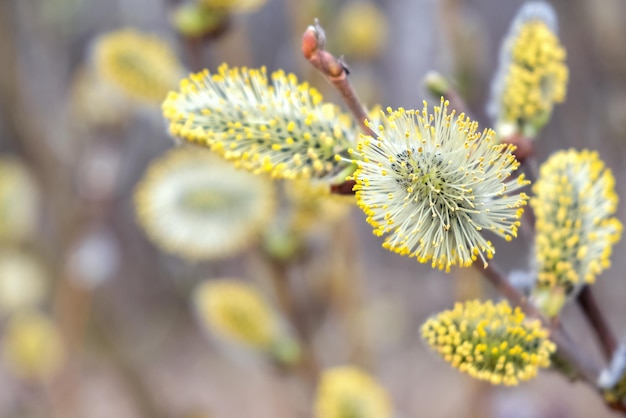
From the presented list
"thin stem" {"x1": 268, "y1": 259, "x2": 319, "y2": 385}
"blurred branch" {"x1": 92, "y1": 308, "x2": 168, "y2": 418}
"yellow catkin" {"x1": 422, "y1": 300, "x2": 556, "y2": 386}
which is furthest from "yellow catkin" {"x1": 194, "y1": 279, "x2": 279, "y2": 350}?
"blurred branch" {"x1": 92, "y1": 308, "x2": 168, "y2": 418}

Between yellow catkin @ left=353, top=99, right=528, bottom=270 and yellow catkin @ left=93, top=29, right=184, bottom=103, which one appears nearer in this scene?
yellow catkin @ left=353, top=99, right=528, bottom=270

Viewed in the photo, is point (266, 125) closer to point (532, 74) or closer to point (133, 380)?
point (532, 74)

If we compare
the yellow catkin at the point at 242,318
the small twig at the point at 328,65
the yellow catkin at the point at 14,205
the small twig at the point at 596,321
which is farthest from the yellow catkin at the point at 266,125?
the yellow catkin at the point at 14,205

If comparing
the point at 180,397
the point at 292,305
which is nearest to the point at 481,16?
the point at 292,305

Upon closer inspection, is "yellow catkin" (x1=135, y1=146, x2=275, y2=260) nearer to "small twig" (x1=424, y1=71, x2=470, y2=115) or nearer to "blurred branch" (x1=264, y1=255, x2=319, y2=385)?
"blurred branch" (x1=264, y1=255, x2=319, y2=385)

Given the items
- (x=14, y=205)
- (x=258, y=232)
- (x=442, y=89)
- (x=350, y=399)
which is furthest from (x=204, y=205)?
(x=14, y=205)

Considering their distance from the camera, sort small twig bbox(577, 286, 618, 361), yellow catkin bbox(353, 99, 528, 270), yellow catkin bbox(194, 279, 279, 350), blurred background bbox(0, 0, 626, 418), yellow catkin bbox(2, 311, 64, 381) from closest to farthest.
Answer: yellow catkin bbox(353, 99, 528, 270), small twig bbox(577, 286, 618, 361), yellow catkin bbox(194, 279, 279, 350), blurred background bbox(0, 0, 626, 418), yellow catkin bbox(2, 311, 64, 381)
